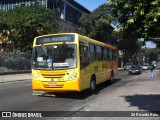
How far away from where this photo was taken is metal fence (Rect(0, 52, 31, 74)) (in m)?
33.6

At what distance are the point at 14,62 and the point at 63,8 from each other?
22.2 m

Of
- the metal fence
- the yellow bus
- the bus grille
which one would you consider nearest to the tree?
the metal fence

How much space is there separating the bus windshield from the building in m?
37.3

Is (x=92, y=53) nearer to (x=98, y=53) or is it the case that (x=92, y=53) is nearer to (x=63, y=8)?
(x=98, y=53)

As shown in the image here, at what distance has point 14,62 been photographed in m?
35.8

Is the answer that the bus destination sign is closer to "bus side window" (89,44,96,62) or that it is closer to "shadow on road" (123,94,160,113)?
"bus side window" (89,44,96,62)

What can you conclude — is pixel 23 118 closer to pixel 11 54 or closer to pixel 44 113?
pixel 44 113

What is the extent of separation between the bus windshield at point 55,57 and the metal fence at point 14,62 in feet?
63.1

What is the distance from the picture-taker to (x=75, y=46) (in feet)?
45.7

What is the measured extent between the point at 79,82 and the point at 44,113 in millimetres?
3724

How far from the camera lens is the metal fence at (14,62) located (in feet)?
110

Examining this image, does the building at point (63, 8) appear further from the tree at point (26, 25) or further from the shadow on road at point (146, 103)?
the shadow on road at point (146, 103)

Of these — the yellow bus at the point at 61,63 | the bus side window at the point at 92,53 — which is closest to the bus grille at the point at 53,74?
the yellow bus at the point at 61,63

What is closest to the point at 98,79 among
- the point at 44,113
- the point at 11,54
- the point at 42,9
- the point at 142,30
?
the point at 44,113
